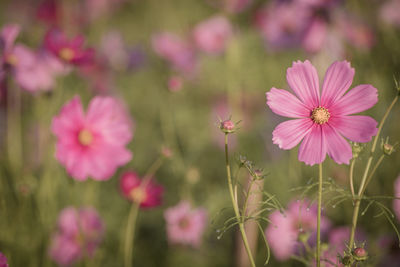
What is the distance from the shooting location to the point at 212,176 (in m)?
1.54

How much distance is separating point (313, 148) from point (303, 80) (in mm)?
91

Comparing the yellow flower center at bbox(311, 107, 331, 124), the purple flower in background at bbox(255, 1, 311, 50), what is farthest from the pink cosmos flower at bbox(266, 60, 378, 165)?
the purple flower in background at bbox(255, 1, 311, 50)

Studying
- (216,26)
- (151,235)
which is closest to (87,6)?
(216,26)

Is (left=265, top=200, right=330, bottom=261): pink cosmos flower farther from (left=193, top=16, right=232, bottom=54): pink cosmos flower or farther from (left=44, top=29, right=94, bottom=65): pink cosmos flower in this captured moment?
(left=193, top=16, right=232, bottom=54): pink cosmos flower

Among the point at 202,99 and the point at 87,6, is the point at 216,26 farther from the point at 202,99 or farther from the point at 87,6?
the point at 87,6

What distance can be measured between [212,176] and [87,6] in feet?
4.93

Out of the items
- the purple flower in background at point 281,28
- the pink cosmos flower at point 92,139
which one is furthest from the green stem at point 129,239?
the purple flower in background at point 281,28

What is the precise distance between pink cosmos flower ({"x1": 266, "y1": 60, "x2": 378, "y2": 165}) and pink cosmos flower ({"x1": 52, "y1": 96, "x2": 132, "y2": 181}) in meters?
0.43

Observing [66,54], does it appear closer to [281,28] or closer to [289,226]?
[289,226]

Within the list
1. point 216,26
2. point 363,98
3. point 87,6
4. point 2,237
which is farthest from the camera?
point 87,6

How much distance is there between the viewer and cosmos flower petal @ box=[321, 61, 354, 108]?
1.59 ft

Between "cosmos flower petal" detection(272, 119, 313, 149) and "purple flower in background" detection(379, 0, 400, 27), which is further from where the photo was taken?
"purple flower in background" detection(379, 0, 400, 27)

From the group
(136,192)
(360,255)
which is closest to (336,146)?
(360,255)

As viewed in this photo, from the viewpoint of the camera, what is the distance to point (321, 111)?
0.51m
